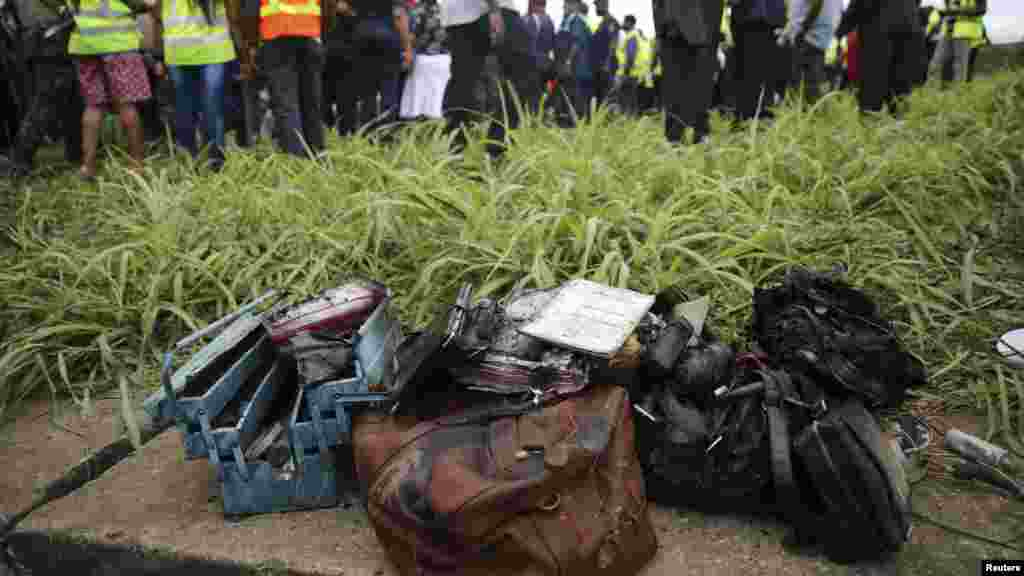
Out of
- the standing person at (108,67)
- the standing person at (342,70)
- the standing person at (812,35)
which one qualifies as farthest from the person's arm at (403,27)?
the standing person at (812,35)

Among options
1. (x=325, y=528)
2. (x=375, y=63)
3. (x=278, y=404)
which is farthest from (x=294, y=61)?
(x=325, y=528)

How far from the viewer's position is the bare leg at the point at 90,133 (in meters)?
4.73

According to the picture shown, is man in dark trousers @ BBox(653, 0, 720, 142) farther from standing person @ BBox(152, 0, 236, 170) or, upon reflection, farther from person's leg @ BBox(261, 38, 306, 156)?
standing person @ BBox(152, 0, 236, 170)

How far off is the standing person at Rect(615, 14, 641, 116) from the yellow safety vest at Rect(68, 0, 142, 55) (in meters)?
8.46

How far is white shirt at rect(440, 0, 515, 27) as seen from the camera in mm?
4543

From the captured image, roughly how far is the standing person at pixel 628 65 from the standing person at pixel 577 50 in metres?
1.25

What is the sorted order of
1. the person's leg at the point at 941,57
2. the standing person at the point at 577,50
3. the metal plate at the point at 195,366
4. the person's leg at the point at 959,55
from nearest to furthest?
1. the metal plate at the point at 195,366
2. the person's leg at the point at 959,55
3. the person's leg at the point at 941,57
4. the standing person at the point at 577,50

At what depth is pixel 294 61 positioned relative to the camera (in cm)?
446

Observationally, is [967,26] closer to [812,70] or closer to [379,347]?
[812,70]

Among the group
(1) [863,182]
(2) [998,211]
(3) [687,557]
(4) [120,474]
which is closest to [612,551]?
(3) [687,557]

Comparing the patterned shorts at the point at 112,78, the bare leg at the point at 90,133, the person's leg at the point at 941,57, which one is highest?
the person's leg at the point at 941,57

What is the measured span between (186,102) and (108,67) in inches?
20.0

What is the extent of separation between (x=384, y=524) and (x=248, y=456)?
0.49 m

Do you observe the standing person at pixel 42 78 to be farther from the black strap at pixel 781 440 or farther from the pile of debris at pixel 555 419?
the black strap at pixel 781 440
